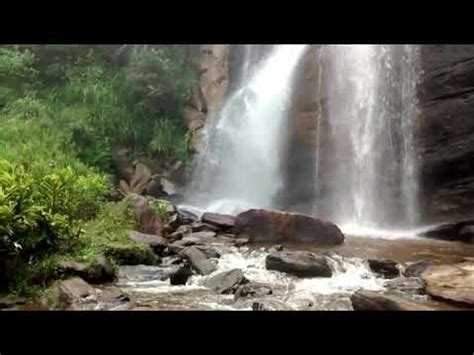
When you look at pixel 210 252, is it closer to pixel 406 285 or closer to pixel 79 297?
pixel 79 297

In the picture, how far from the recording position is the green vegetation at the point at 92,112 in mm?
9109

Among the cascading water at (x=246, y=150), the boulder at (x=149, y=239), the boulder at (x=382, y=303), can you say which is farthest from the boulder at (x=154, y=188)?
the boulder at (x=382, y=303)

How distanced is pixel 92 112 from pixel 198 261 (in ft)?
28.8

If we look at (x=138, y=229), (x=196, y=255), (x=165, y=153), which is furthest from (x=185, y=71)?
(x=196, y=255)

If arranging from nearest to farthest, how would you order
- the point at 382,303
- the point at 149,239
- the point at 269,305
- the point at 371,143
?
1. the point at 382,303
2. the point at 269,305
3. the point at 149,239
4. the point at 371,143

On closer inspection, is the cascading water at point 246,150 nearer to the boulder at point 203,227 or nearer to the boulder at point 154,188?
the boulder at point 154,188

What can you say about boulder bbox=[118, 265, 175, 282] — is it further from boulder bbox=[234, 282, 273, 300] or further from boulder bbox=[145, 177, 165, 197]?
boulder bbox=[145, 177, 165, 197]

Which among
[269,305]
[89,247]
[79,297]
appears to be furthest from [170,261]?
[269,305]

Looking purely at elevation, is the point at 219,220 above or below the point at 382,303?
above

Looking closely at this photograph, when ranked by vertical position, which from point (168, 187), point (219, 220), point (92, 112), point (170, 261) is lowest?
point (170, 261)

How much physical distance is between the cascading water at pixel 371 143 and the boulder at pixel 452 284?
6223mm

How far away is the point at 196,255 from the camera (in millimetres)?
7402

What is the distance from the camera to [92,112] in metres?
14.6
